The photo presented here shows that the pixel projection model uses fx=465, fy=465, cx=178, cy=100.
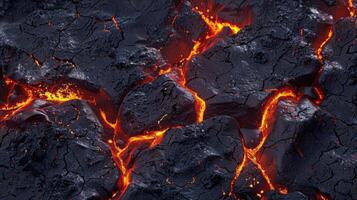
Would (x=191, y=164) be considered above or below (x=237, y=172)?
above

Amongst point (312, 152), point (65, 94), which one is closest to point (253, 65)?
point (312, 152)

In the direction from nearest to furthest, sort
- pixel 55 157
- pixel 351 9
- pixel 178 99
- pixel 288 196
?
pixel 288 196 → pixel 55 157 → pixel 178 99 → pixel 351 9

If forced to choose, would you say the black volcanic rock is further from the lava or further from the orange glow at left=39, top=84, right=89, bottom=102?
the orange glow at left=39, top=84, right=89, bottom=102

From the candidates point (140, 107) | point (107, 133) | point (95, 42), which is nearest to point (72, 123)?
point (107, 133)

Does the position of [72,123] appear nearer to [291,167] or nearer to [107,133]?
[107,133]

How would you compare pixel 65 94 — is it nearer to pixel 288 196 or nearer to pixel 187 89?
pixel 187 89

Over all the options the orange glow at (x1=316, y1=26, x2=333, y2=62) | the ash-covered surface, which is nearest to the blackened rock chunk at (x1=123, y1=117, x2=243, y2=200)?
the ash-covered surface

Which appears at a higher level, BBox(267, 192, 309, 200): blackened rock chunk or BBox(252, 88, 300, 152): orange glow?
BBox(252, 88, 300, 152): orange glow
